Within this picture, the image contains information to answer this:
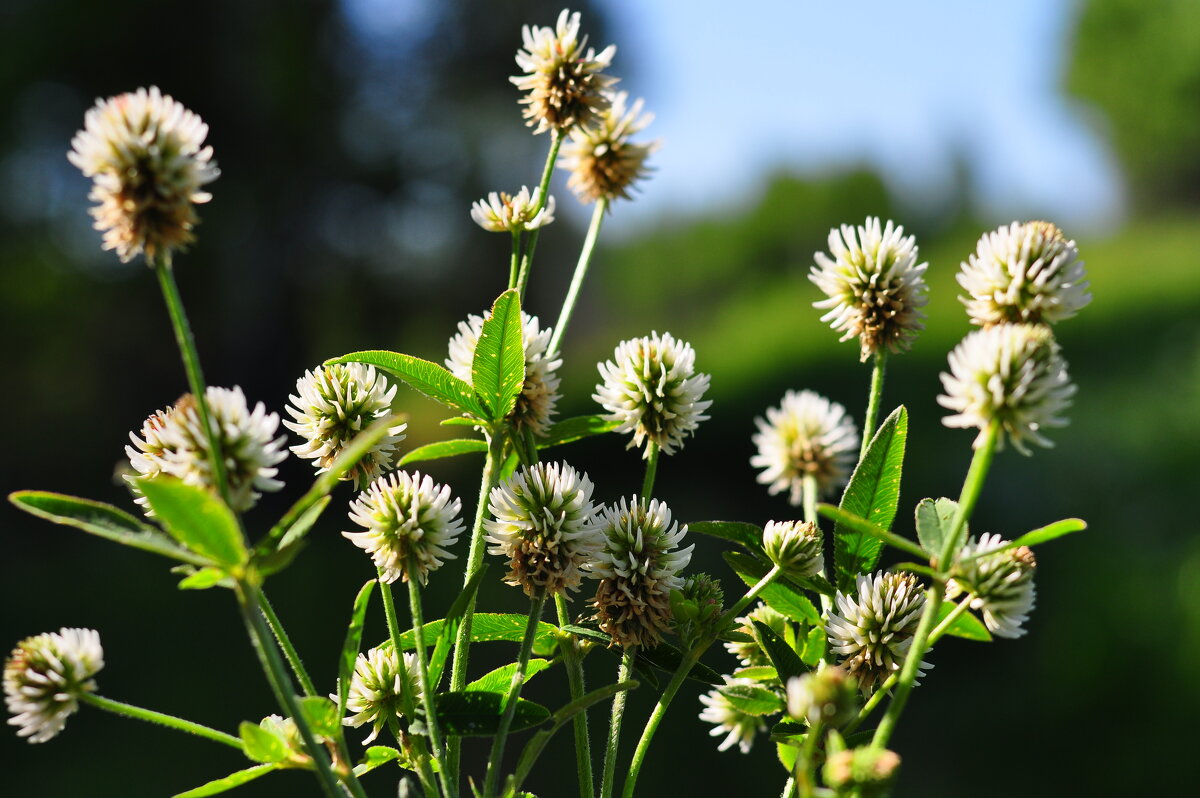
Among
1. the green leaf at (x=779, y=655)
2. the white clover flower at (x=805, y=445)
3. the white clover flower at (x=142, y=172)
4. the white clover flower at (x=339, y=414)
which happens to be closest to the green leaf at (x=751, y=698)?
the green leaf at (x=779, y=655)

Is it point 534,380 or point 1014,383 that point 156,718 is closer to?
point 534,380

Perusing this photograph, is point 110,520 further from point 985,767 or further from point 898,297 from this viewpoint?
point 985,767

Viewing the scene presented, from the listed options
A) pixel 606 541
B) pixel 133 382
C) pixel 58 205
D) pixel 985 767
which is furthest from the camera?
pixel 133 382

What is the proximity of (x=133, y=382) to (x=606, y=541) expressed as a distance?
329 inches

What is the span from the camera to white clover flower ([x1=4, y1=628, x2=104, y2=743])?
53 cm

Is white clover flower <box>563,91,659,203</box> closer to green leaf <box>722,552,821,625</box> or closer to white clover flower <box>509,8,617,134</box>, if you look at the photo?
white clover flower <box>509,8,617,134</box>

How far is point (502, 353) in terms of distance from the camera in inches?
23.2

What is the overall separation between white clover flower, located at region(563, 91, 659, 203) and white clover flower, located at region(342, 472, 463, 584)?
29cm

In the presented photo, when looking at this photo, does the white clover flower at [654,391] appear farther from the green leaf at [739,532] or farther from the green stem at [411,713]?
the green stem at [411,713]

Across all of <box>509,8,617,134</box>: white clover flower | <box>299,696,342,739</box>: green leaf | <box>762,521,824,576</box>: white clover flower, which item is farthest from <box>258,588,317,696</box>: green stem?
<box>509,8,617,134</box>: white clover flower

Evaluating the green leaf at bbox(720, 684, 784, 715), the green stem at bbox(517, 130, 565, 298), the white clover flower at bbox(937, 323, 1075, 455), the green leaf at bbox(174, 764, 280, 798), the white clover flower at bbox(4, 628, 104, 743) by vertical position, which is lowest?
the green leaf at bbox(174, 764, 280, 798)

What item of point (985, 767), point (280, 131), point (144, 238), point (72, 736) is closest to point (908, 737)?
point (985, 767)

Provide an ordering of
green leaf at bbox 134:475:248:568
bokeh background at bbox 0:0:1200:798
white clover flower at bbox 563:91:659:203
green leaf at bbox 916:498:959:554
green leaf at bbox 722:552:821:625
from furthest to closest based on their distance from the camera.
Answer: bokeh background at bbox 0:0:1200:798 → white clover flower at bbox 563:91:659:203 → green leaf at bbox 722:552:821:625 → green leaf at bbox 916:498:959:554 → green leaf at bbox 134:475:248:568

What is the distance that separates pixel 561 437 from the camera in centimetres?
66
